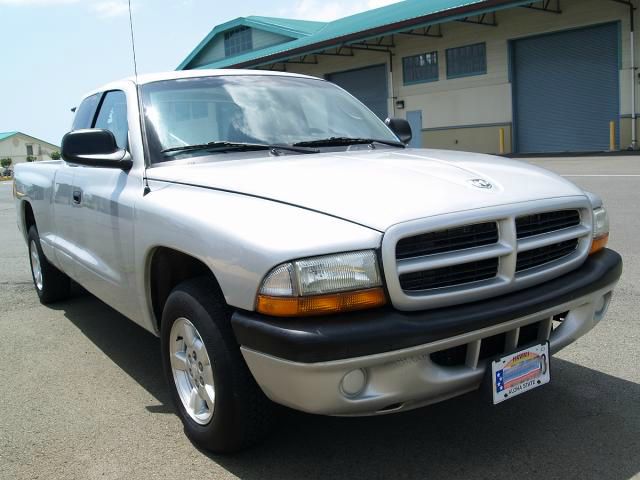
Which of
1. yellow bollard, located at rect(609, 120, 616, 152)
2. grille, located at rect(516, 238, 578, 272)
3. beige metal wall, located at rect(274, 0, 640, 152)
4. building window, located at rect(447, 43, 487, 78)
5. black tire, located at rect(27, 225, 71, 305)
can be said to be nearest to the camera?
grille, located at rect(516, 238, 578, 272)

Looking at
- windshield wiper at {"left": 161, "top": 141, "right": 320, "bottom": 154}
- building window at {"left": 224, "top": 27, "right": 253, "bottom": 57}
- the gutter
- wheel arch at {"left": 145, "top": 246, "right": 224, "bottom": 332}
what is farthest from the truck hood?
building window at {"left": 224, "top": 27, "right": 253, "bottom": 57}

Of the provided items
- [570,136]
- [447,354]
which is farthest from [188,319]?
[570,136]

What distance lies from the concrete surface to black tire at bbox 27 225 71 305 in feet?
4.20

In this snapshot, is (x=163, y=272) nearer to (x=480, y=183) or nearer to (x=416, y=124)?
(x=480, y=183)

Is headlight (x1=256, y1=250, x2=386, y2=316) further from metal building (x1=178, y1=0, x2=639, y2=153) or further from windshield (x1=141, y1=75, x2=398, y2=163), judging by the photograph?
metal building (x1=178, y1=0, x2=639, y2=153)

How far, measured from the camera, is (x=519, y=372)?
2.87 metres

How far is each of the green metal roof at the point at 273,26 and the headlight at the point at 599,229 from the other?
33633mm

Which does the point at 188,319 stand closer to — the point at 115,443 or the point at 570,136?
the point at 115,443

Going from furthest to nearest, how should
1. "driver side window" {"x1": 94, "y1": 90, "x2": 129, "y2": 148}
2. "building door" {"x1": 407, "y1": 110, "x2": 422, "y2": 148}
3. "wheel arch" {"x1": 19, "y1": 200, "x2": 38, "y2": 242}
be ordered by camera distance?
1. "building door" {"x1": 407, "y1": 110, "x2": 422, "y2": 148}
2. "wheel arch" {"x1": 19, "y1": 200, "x2": 38, "y2": 242}
3. "driver side window" {"x1": 94, "y1": 90, "x2": 129, "y2": 148}

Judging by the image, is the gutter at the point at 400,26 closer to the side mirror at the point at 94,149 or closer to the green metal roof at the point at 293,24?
the green metal roof at the point at 293,24

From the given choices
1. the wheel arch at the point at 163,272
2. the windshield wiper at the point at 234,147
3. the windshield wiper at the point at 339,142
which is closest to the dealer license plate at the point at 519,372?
the wheel arch at the point at 163,272

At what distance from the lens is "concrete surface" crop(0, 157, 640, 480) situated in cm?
293

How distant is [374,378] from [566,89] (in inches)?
937

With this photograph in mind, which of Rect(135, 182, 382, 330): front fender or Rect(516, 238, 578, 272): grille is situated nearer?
Rect(135, 182, 382, 330): front fender
